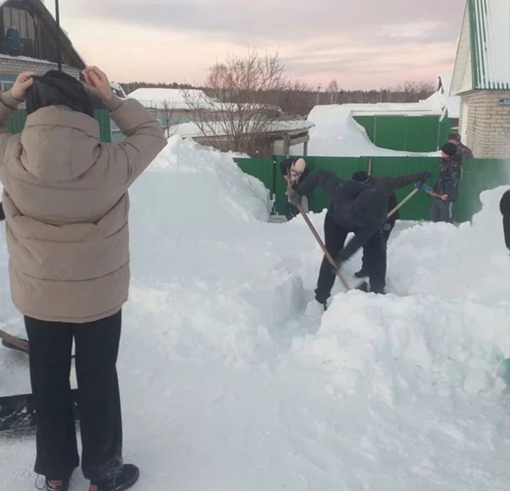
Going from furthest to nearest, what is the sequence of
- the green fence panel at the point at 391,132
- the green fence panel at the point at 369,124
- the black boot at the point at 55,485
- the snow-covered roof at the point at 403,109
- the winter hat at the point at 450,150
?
the snow-covered roof at the point at 403,109 < the green fence panel at the point at 369,124 < the green fence panel at the point at 391,132 < the winter hat at the point at 450,150 < the black boot at the point at 55,485

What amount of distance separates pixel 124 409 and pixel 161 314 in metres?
1.10

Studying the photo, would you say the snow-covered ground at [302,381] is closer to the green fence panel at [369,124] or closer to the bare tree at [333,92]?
the green fence panel at [369,124]

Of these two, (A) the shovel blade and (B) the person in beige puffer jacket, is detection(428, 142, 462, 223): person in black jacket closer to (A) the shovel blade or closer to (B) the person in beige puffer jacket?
(A) the shovel blade

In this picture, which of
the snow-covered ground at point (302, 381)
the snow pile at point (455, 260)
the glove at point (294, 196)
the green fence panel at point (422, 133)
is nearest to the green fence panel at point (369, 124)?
the green fence panel at point (422, 133)

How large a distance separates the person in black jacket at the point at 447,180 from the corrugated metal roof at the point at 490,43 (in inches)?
168

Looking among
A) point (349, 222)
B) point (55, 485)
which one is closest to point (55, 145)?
point (55, 485)

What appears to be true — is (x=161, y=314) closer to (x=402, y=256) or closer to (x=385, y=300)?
(x=385, y=300)

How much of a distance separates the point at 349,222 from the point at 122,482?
2.98 m

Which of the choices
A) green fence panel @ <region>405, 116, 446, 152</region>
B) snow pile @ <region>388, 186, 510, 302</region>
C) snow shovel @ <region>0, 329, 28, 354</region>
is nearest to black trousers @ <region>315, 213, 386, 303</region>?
snow pile @ <region>388, 186, 510, 302</region>

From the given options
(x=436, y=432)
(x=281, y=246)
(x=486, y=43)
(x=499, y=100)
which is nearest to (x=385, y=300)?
(x=436, y=432)

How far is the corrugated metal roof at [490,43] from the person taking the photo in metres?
11.3

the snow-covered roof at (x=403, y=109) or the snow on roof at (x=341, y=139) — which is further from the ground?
the snow-covered roof at (x=403, y=109)

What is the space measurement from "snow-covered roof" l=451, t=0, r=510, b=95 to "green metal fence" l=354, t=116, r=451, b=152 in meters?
14.7

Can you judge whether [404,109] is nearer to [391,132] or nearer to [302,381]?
[391,132]
